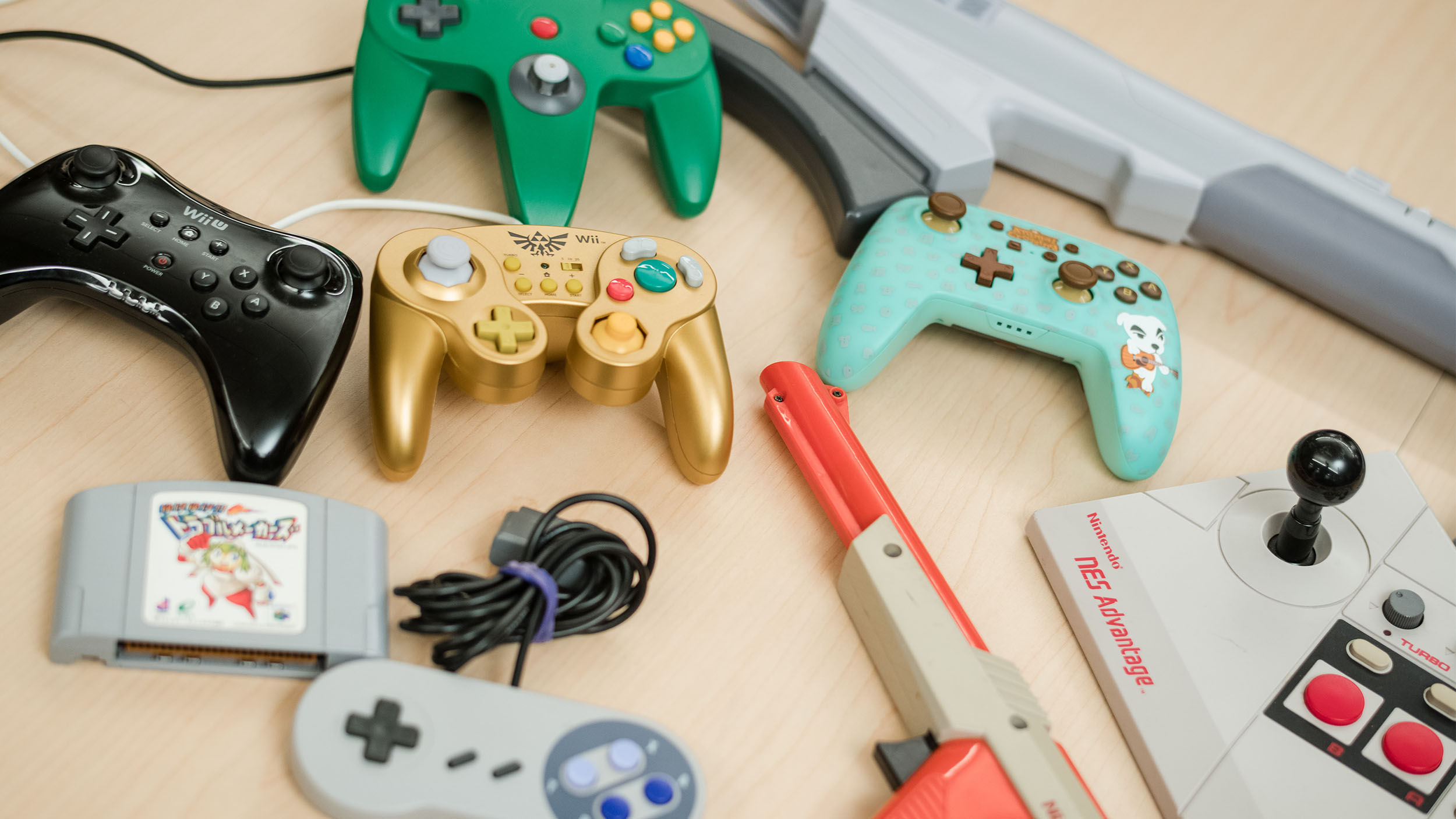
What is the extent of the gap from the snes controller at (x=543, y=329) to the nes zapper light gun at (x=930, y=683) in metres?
0.08

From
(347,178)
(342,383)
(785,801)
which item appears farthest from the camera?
(347,178)

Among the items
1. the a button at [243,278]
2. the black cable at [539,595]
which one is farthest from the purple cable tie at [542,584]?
the a button at [243,278]

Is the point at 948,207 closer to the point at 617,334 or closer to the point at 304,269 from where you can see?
the point at 617,334

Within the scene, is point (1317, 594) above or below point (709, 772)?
above

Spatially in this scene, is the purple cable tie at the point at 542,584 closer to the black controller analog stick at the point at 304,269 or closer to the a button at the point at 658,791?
the a button at the point at 658,791

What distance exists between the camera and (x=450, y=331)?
60 cm

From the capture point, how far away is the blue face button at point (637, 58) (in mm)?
766

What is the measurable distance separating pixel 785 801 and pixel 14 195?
1.75 feet

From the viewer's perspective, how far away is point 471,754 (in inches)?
19.4

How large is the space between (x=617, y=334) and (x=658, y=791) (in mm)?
248

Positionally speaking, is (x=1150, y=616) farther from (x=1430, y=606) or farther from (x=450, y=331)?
(x=450, y=331)

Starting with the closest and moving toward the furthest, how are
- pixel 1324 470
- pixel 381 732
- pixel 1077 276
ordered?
1. pixel 381 732
2. pixel 1324 470
3. pixel 1077 276

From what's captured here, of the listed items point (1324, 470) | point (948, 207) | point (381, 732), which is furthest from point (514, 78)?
point (1324, 470)

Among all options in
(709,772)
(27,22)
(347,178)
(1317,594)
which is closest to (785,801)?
(709,772)
